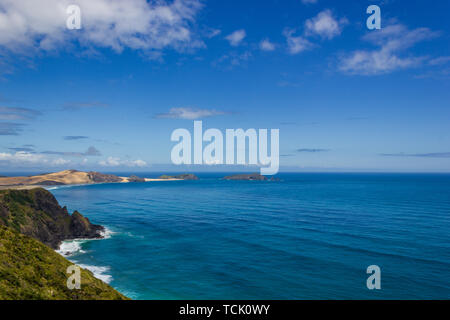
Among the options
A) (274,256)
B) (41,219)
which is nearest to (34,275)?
(274,256)

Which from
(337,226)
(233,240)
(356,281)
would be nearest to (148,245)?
(233,240)

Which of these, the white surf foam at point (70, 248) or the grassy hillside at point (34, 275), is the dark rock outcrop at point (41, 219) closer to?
the white surf foam at point (70, 248)

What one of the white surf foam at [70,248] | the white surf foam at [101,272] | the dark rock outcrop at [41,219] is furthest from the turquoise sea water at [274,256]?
the dark rock outcrop at [41,219]

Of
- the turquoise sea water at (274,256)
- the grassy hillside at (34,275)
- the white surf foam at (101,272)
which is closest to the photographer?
the grassy hillside at (34,275)

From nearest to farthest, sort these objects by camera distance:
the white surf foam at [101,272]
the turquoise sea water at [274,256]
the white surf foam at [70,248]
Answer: the turquoise sea water at [274,256]
the white surf foam at [101,272]
the white surf foam at [70,248]

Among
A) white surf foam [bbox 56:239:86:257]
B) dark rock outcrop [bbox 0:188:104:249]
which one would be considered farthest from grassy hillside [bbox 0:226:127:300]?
dark rock outcrop [bbox 0:188:104:249]

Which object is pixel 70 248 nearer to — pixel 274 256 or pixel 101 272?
pixel 101 272

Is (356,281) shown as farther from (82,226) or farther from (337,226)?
(82,226)
